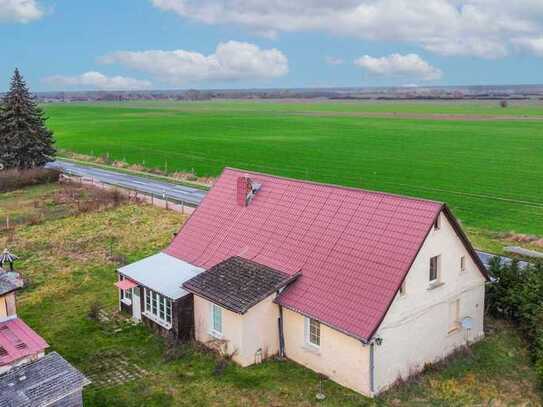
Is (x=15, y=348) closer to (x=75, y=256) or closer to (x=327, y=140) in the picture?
(x=75, y=256)

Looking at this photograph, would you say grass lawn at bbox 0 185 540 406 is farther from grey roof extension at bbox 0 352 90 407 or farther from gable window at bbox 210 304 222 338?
grey roof extension at bbox 0 352 90 407

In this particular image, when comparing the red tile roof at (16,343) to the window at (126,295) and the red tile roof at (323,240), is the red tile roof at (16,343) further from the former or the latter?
the red tile roof at (323,240)

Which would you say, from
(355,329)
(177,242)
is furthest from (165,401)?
(177,242)

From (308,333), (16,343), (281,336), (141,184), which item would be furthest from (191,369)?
(141,184)

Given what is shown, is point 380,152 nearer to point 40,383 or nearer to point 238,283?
point 238,283

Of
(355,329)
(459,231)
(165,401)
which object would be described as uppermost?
(459,231)

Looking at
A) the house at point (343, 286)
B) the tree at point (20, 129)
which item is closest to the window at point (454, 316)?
the house at point (343, 286)
